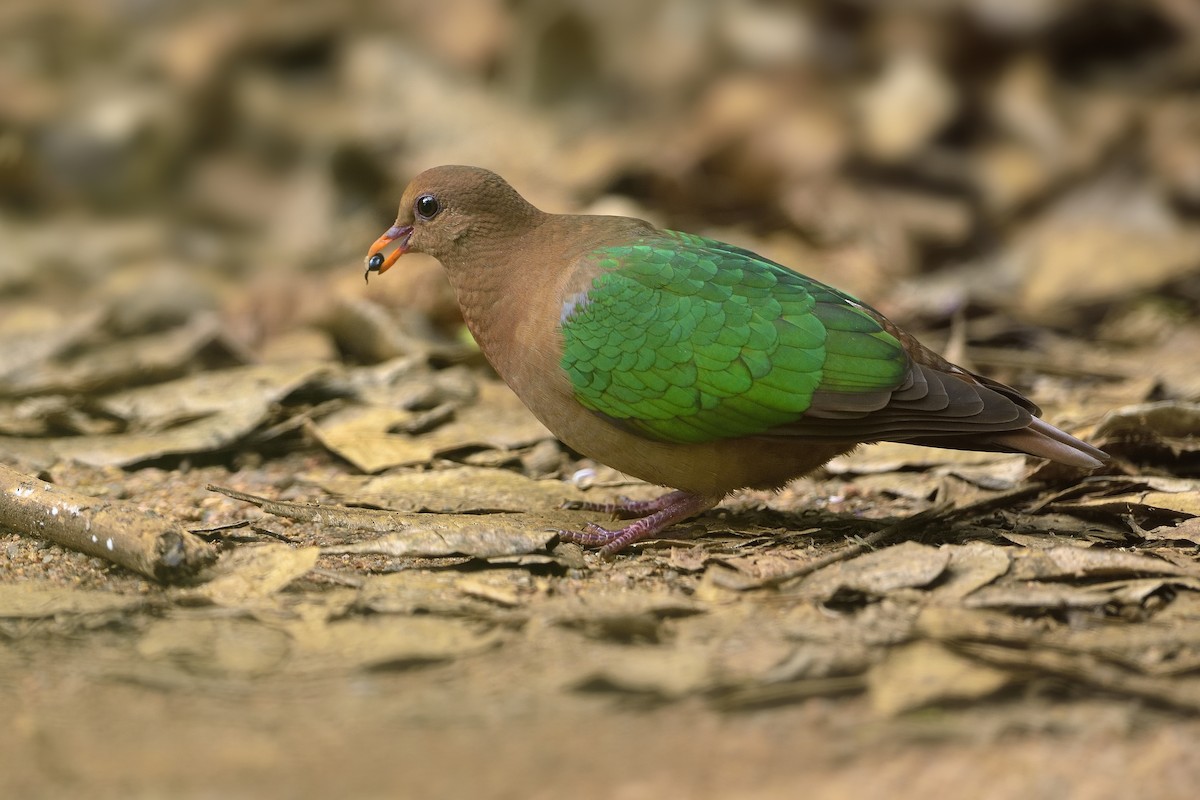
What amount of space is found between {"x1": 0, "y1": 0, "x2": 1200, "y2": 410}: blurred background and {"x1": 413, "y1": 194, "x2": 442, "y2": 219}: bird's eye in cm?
330

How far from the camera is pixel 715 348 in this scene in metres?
3.54

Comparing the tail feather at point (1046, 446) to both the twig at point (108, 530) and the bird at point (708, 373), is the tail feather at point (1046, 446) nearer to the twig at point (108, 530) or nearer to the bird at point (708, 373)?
the bird at point (708, 373)

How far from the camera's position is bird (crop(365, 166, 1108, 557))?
350cm

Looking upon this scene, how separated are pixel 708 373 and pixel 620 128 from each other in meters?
5.32

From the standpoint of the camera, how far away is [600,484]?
4543 millimetres

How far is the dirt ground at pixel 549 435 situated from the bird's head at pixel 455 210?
790mm

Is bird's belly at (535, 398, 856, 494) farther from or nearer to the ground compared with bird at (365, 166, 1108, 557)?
nearer to the ground

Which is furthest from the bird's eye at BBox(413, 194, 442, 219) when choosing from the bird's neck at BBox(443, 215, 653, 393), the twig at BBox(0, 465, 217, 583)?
the twig at BBox(0, 465, 217, 583)

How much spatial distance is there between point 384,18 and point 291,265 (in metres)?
1.85

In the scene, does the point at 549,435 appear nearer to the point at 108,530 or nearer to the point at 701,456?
the point at 701,456

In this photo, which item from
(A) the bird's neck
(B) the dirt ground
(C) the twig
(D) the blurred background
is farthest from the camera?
(D) the blurred background

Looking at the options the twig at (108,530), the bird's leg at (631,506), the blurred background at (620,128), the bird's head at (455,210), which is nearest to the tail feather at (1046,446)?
the bird's leg at (631,506)

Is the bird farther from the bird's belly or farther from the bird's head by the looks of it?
the bird's head

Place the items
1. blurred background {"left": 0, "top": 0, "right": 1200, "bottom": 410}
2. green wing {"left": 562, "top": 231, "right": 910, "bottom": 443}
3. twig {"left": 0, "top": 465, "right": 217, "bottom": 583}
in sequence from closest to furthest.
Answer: twig {"left": 0, "top": 465, "right": 217, "bottom": 583}, green wing {"left": 562, "top": 231, "right": 910, "bottom": 443}, blurred background {"left": 0, "top": 0, "right": 1200, "bottom": 410}
